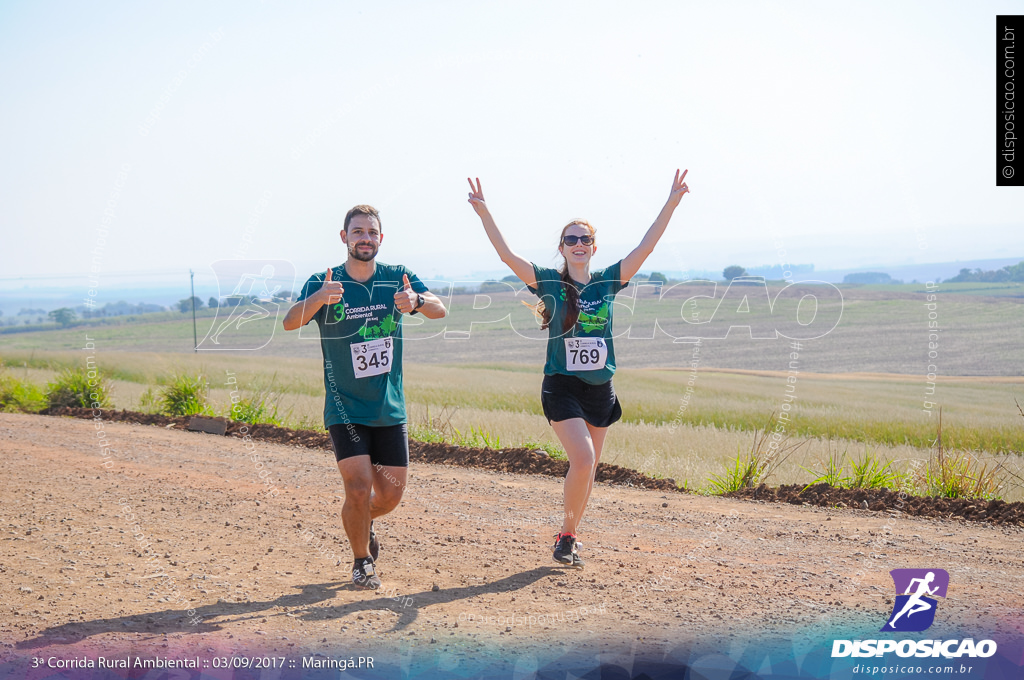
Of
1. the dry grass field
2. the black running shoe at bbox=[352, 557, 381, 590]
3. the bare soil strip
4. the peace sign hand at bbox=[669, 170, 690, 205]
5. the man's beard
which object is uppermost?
the peace sign hand at bbox=[669, 170, 690, 205]

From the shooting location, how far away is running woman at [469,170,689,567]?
5906mm

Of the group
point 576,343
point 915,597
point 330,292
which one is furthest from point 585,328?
point 915,597

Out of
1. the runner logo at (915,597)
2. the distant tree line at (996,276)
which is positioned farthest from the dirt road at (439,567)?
the distant tree line at (996,276)

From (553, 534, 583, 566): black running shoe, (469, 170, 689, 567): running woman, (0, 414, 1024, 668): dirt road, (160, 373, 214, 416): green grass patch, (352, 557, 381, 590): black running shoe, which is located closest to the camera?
(0, 414, 1024, 668): dirt road

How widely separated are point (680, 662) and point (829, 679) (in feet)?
2.48

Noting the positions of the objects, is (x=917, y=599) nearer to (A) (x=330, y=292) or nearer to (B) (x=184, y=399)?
(A) (x=330, y=292)

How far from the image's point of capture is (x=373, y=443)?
5.61 metres

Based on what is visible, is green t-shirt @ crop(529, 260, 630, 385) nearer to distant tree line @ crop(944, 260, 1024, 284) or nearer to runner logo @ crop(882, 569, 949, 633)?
runner logo @ crop(882, 569, 949, 633)

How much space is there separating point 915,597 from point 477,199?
4.01 metres

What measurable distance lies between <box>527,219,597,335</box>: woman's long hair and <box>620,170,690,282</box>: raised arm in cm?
33

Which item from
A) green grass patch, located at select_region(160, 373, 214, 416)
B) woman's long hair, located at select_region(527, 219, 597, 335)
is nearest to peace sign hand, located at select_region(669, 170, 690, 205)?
woman's long hair, located at select_region(527, 219, 597, 335)

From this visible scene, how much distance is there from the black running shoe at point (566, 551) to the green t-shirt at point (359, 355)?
152 centimetres

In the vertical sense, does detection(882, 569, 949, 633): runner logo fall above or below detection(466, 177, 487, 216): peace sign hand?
below

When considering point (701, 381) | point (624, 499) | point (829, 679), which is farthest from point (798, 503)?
point (701, 381)
